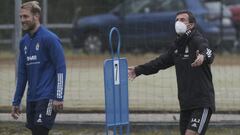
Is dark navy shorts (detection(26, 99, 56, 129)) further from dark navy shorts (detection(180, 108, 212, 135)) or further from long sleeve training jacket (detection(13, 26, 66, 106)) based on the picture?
dark navy shorts (detection(180, 108, 212, 135))

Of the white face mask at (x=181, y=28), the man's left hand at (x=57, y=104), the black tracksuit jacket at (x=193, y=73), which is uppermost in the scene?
the white face mask at (x=181, y=28)

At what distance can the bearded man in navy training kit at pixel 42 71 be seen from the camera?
7.96m

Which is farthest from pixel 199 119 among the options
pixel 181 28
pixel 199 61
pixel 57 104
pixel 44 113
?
pixel 44 113

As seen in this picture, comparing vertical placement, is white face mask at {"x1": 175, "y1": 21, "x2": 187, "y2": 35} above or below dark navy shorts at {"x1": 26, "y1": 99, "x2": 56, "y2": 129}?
above

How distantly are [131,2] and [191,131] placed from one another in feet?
48.5

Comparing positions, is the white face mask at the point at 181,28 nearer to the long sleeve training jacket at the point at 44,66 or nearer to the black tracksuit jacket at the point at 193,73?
the black tracksuit jacket at the point at 193,73

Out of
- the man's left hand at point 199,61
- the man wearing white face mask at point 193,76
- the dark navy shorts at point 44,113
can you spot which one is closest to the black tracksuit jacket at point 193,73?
the man wearing white face mask at point 193,76

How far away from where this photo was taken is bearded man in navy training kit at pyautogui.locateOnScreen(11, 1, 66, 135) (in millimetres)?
7961

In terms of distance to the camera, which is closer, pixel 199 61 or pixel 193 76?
pixel 199 61

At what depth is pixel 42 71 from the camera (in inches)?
316

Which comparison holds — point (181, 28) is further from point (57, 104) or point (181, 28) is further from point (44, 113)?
point (44, 113)

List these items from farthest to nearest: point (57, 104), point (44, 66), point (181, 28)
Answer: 1. point (181, 28)
2. point (44, 66)
3. point (57, 104)

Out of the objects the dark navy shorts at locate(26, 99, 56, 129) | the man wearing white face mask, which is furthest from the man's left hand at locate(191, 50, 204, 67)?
the dark navy shorts at locate(26, 99, 56, 129)

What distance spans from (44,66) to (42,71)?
0.18 ft
